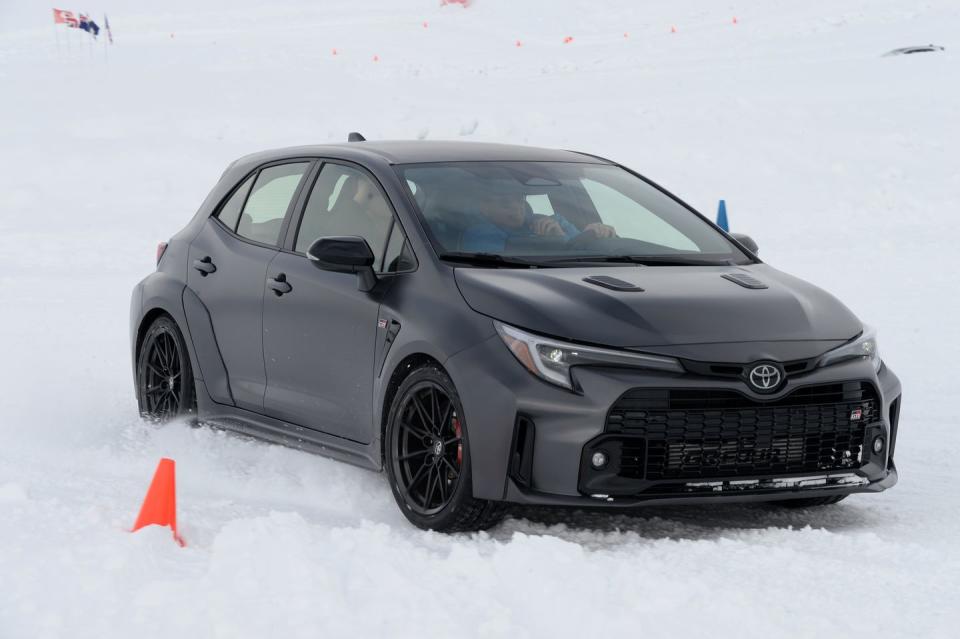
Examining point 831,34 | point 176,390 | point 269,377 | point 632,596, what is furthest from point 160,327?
point 831,34

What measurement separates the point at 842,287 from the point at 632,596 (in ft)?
29.4

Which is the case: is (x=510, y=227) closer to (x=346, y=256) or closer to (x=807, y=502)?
(x=346, y=256)

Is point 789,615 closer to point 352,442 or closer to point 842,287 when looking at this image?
point 352,442

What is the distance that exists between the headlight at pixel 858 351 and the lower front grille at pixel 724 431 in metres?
0.10

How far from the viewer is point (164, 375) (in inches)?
305

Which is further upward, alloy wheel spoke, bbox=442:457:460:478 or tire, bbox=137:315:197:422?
alloy wheel spoke, bbox=442:457:460:478

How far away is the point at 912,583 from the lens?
14.9 ft

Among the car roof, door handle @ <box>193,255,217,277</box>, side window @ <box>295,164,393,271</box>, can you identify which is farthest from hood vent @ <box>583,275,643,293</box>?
door handle @ <box>193,255,217,277</box>

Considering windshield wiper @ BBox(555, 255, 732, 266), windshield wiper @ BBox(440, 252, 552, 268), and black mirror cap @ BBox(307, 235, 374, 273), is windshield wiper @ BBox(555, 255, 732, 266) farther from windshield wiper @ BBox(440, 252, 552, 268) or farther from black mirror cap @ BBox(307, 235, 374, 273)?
black mirror cap @ BBox(307, 235, 374, 273)

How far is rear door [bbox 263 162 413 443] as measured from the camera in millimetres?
6023

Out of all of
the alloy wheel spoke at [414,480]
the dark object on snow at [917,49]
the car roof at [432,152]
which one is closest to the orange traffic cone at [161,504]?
the alloy wheel spoke at [414,480]

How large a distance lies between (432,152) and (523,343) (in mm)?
1826

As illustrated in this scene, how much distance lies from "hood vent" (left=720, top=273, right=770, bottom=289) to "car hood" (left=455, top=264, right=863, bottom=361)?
0.03 metres

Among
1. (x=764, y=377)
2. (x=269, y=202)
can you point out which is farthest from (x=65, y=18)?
(x=764, y=377)
